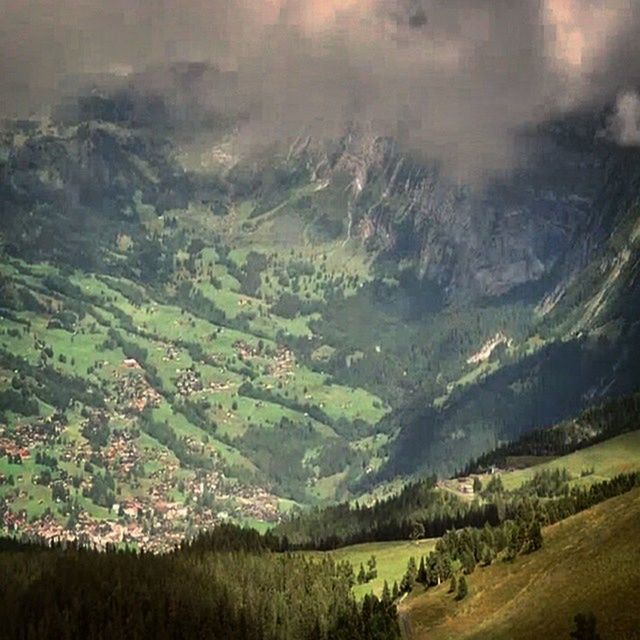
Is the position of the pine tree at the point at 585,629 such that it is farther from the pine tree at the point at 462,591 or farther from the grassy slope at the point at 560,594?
the pine tree at the point at 462,591

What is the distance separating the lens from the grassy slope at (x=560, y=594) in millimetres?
154250

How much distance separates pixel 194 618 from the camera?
650ft

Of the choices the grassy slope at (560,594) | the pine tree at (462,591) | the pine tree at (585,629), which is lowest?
the pine tree at (585,629)

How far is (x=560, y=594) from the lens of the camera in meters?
168

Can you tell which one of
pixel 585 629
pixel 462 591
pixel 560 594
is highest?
pixel 462 591

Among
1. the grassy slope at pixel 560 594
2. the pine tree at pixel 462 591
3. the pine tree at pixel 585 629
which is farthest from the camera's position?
the pine tree at pixel 462 591

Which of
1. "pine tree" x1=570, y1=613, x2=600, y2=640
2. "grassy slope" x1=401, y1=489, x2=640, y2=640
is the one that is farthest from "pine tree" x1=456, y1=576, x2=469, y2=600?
"pine tree" x1=570, y1=613, x2=600, y2=640

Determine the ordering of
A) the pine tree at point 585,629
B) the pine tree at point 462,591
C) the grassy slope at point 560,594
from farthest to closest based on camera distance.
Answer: the pine tree at point 462,591 < the grassy slope at point 560,594 < the pine tree at point 585,629

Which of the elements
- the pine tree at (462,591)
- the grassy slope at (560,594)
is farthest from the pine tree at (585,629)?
the pine tree at (462,591)

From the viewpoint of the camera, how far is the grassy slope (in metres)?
154

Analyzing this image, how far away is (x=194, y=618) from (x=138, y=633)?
1132 centimetres

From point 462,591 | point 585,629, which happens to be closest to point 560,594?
point 585,629

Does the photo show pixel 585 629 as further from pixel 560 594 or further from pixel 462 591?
pixel 462 591

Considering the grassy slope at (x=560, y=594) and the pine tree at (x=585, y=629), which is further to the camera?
the grassy slope at (x=560, y=594)
